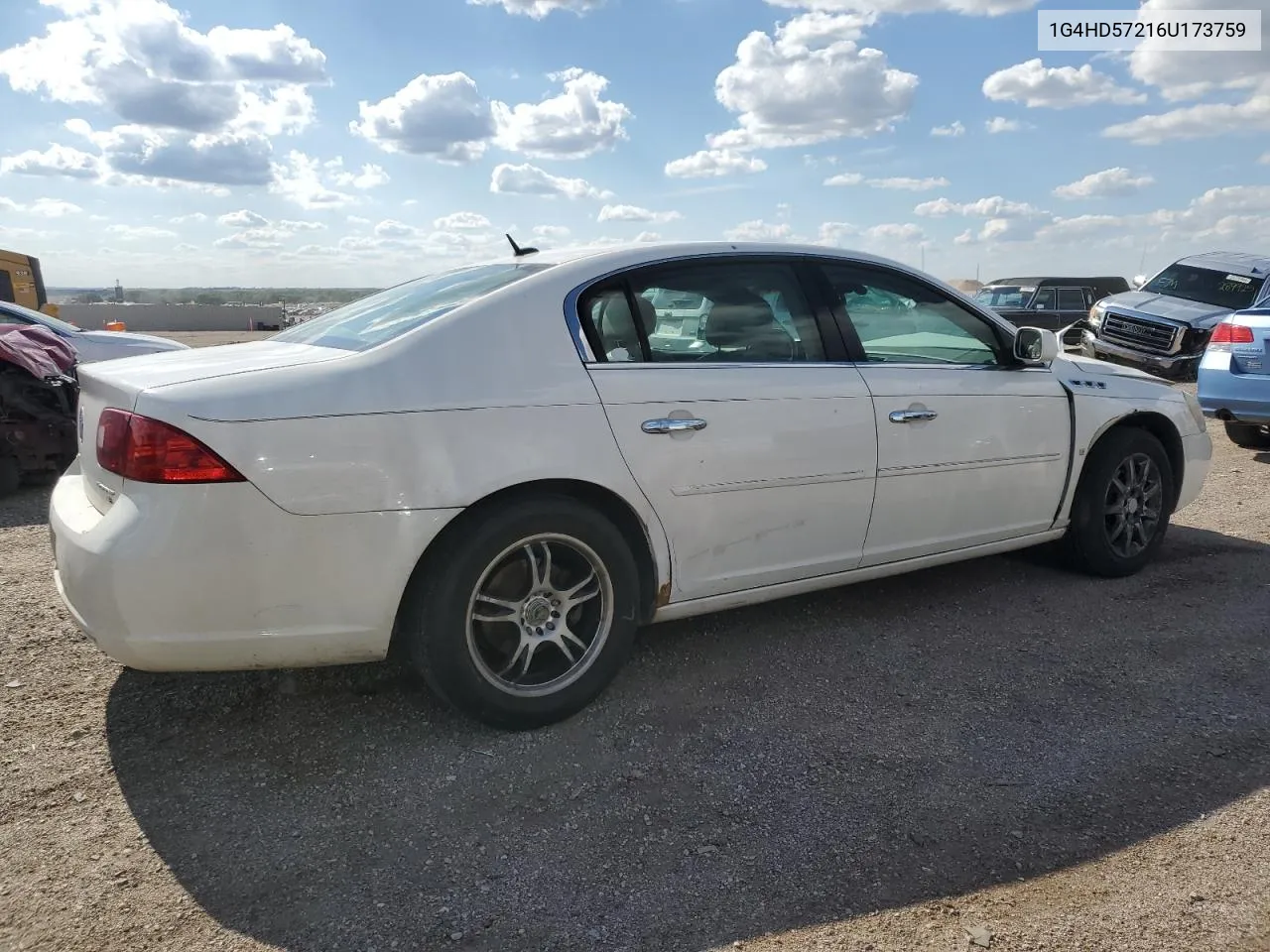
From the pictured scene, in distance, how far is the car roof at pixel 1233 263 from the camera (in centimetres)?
1427

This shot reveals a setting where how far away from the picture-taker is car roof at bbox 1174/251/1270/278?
14273mm

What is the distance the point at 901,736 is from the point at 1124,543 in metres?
2.38

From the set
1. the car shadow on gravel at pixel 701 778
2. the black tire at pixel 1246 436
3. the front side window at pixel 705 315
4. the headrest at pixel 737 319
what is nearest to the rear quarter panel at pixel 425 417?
the front side window at pixel 705 315

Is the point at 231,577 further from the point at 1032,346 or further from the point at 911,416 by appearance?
the point at 1032,346

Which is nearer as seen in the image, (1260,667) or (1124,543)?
(1260,667)

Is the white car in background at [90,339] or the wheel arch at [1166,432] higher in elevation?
the white car in background at [90,339]

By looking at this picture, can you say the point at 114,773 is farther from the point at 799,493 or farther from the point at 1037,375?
the point at 1037,375

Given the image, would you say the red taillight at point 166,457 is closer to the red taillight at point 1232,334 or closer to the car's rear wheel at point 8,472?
the car's rear wheel at point 8,472

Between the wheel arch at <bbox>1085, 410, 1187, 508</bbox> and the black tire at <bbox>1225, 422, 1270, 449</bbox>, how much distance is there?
470 cm

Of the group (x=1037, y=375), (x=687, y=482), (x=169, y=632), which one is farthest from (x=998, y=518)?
(x=169, y=632)

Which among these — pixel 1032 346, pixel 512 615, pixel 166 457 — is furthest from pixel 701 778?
pixel 1032 346

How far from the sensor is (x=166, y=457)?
2641mm

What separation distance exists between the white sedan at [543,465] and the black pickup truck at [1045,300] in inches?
652

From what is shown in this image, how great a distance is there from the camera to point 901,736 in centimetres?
321
